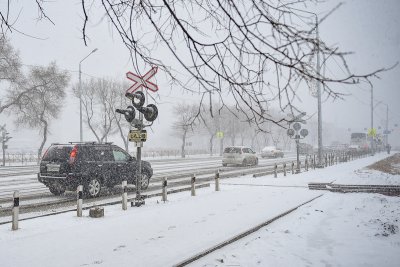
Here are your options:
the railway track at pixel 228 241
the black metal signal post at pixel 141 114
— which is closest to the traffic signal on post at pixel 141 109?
the black metal signal post at pixel 141 114

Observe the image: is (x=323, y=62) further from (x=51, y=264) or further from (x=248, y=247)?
(x=51, y=264)

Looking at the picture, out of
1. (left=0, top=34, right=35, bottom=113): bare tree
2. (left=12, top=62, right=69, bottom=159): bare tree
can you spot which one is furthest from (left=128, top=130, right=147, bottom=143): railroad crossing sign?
(left=12, top=62, right=69, bottom=159): bare tree

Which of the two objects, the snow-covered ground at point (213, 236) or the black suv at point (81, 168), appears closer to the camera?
the snow-covered ground at point (213, 236)

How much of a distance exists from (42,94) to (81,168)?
79.1ft

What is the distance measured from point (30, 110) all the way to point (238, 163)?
20391 mm

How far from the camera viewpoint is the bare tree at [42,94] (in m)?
32.0

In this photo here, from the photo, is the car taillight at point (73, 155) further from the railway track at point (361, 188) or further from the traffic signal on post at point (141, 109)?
the railway track at point (361, 188)

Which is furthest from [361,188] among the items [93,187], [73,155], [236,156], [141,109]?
[236,156]

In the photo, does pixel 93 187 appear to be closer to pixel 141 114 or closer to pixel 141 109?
pixel 141 114

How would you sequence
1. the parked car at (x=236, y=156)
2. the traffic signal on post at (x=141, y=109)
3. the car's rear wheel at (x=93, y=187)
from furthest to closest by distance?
the parked car at (x=236, y=156)
the car's rear wheel at (x=93, y=187)
the traffic signal on post at (x=141, y=109)

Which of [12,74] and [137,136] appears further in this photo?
[12,74]

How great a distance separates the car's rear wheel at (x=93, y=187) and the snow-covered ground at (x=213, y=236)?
1846 millimetres

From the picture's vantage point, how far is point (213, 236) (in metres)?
6.47

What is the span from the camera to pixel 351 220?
790 centimetres
